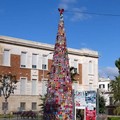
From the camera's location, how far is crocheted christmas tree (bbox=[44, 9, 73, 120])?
59.7ft

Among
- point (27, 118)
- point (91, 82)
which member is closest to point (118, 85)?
point (27, 118)

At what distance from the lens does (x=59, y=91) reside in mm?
18391

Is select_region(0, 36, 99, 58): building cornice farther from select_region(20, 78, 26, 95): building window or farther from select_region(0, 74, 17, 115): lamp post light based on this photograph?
select_region(0, 74, 17, 115): lamp post light

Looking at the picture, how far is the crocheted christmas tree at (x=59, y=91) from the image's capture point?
1819 centimetres

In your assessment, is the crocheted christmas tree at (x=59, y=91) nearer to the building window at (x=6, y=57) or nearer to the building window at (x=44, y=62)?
the building window at (x=6, y=57)

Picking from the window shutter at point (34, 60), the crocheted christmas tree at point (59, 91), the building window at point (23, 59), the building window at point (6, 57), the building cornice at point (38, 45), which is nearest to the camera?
the crocheted christmas tree at point (59, 91)

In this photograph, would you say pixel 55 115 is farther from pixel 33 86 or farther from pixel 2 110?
pixel 33 86

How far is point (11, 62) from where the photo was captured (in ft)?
182

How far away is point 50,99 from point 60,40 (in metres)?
3.42

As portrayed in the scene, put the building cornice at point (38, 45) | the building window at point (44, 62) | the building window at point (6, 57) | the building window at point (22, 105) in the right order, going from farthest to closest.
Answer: the building window at point (44, 62) → the building window at point (22, 105) → the building cornice at point (38, 45) → the building window at point (6, 57)

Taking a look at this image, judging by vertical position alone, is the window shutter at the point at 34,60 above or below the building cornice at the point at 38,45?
below

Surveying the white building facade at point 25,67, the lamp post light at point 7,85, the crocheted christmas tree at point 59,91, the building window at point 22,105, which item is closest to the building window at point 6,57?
the white building facade at point 25,67

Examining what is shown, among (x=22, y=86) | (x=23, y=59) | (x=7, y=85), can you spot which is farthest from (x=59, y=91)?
(x=23, y=59)

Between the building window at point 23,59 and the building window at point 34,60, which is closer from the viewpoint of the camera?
the building window at point 23,59
